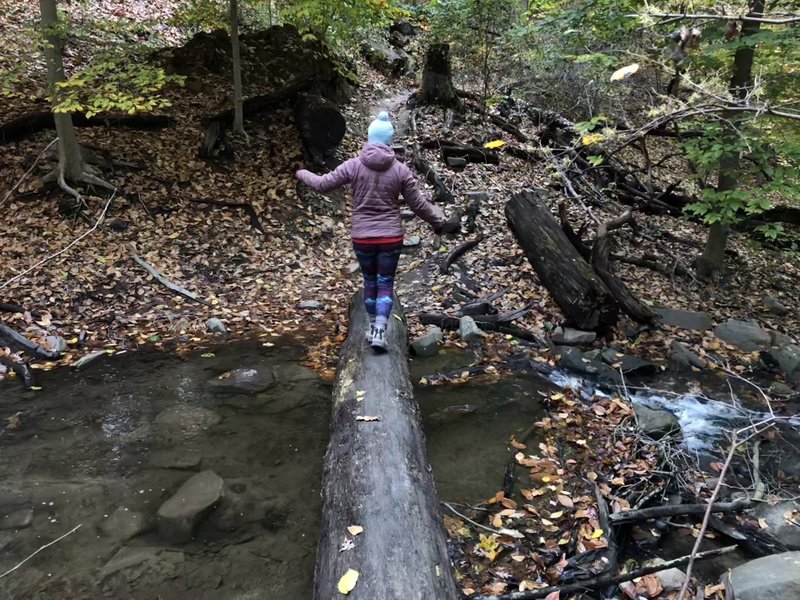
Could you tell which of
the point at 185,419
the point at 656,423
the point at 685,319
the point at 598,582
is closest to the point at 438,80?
the point at 685,319

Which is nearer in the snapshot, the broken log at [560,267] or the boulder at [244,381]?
the boulder at [244,381]

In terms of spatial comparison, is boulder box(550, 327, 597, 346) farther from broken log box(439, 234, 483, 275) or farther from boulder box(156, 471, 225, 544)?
boulder box(156, 471, 225, 544)

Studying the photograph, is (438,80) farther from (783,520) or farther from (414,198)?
(783,520)

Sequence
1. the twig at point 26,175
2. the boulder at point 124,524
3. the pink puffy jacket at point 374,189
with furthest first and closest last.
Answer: the twig at point 26,175, the pink puffy jacket at point 374,189, the boulder at point 124,524

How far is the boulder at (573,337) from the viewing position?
23.5 feet

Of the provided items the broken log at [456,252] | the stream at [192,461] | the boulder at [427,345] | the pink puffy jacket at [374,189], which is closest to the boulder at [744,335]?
the stream at [192,461]

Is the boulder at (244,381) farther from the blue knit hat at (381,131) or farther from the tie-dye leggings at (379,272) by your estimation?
the blue knit hat at (381,131)

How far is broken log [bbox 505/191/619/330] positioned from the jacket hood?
3.82m

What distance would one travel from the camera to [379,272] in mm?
5242

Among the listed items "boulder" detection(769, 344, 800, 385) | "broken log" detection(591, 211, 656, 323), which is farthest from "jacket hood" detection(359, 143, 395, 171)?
"boulder" detection(769, 344, 800, 385)

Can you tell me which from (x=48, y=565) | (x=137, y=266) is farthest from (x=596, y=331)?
(x=137, y=266)

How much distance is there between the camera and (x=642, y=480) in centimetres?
457

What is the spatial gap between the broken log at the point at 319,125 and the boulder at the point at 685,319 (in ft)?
23.6

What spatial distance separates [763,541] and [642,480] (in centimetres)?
93
